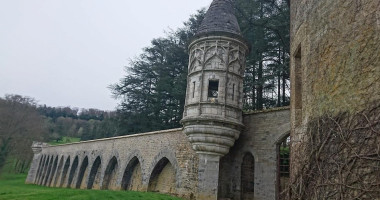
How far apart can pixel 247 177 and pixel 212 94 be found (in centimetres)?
413

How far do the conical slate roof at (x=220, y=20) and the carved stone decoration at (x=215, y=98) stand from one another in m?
0.43

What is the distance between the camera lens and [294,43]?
743 cm

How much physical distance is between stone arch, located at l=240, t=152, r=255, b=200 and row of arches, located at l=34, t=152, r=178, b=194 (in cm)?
329

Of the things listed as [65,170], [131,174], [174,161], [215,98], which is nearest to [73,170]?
[65,170]

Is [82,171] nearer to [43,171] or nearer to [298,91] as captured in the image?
[43,171]

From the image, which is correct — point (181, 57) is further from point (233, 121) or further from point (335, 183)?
point (335, 183)

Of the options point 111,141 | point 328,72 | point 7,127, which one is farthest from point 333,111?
point 7,127

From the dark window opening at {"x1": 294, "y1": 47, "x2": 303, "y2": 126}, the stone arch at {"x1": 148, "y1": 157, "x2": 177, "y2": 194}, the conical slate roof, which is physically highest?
the conical slate roof

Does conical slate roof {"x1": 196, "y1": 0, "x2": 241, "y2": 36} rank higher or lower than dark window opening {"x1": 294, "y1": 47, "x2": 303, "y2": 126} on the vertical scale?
higher

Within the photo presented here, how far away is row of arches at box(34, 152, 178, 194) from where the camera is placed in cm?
1678

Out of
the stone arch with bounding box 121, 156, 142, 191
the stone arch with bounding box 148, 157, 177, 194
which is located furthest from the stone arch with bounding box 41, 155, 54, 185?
the stone arch with bounding box 148, 157, 177, 194

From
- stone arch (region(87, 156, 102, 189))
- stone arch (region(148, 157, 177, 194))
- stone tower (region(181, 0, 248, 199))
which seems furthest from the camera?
stone arch (region(87, 156, 102, 189))

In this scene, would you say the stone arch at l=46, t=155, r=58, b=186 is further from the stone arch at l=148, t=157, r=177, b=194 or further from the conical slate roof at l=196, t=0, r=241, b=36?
the conical slate roof at l=196, t=0, r=241, b=36

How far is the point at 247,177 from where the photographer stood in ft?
44.2
